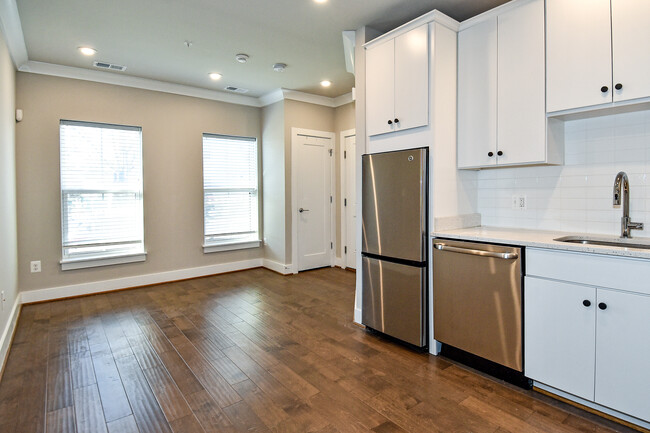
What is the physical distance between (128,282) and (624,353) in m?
4.77

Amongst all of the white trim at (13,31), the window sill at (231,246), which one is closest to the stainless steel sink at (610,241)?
the white trim at (13,31)

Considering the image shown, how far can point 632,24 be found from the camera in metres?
1.97

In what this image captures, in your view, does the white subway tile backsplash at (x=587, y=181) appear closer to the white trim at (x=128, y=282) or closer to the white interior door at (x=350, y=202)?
the white interior door at (x=350, y=202)

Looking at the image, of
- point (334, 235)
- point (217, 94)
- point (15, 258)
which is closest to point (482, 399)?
point (334, 235)

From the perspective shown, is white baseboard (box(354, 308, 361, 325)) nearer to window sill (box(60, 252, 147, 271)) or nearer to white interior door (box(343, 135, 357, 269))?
white interior door (box(343, 135, 357, 269))

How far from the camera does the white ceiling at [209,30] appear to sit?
9.23 ft

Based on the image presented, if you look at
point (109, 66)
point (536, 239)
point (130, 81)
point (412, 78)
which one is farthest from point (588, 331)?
point (130, 81)

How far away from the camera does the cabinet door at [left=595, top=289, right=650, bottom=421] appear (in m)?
1.74

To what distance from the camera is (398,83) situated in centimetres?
281

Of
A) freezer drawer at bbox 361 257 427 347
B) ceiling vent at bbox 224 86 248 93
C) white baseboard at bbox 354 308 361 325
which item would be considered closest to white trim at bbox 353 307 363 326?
white baseboard at bbox 354 308 361 325

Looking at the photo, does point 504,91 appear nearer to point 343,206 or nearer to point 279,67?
point 279,67

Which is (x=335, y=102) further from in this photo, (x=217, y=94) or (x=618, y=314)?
(x=618, y=314)

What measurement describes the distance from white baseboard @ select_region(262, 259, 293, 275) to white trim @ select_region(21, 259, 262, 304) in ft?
0.44

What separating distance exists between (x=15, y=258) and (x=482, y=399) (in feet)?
14.1
